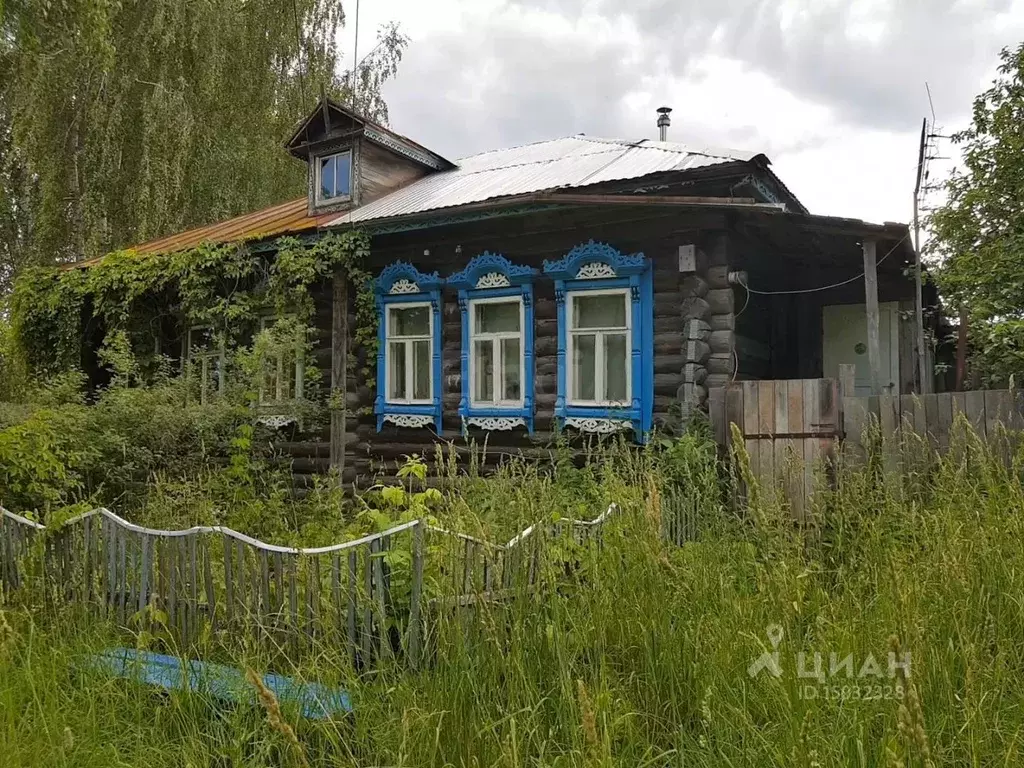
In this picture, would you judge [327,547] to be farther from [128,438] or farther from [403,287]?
[403,287]

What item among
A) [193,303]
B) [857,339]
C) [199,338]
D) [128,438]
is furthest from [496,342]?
[199,338]

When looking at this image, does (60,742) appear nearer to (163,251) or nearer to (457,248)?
(457,248)

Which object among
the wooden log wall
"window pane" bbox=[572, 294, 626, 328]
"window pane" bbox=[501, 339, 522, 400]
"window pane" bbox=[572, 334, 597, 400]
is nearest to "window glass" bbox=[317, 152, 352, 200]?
the wooden log wall

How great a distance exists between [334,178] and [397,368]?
134 inches

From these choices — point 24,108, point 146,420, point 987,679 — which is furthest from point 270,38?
point 987,679

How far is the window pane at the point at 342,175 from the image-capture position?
10.1 meters

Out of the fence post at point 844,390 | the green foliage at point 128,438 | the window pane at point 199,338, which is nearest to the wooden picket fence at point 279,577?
the green foliage at point 128,438

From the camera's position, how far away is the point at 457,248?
805 centimetres

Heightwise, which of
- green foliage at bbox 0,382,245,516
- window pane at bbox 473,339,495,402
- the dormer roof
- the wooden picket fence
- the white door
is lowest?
the wooden picket fence

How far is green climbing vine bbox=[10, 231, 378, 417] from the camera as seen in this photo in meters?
8.63

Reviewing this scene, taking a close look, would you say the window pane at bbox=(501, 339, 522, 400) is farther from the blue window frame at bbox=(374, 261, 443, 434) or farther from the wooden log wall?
the blue window frame at bbox=(374, 261, 443, 434)

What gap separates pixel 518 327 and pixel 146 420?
13.6ft

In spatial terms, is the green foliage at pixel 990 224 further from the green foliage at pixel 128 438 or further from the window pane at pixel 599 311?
the green foliage at pixel 128 438

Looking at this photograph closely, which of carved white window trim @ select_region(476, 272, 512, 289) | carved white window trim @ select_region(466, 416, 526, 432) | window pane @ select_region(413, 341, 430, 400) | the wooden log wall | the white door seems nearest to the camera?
the wooden log wall
